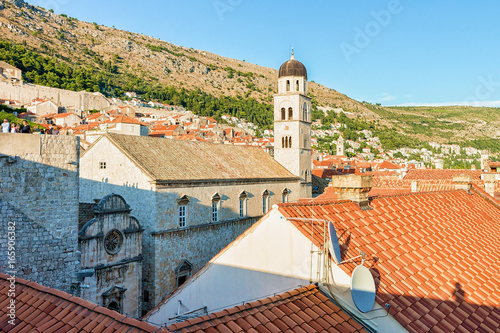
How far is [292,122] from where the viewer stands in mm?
36469

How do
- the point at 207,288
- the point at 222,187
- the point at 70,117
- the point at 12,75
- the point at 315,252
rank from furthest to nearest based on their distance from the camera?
the point at 12,75 < the point at 70,117 < the point at 222,187 < the point at 207,288 < the point at 315,252

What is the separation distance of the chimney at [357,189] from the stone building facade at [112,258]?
10393mm

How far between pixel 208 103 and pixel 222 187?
136 m

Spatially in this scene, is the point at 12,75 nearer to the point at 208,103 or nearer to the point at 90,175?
the point at 208,103

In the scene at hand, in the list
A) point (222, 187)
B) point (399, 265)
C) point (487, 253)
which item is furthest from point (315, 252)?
point (222, 187)

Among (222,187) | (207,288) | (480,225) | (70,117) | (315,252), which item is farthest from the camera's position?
(70,117)

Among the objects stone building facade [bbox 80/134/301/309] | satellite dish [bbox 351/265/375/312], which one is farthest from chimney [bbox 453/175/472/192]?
stone building facade [bbox 80/134/301/309]

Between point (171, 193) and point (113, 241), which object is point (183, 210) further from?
point (113, 241)

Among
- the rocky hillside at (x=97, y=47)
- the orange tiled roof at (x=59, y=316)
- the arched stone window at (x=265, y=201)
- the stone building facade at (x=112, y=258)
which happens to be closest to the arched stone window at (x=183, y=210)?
the stone building facade at (x=112, y=258)

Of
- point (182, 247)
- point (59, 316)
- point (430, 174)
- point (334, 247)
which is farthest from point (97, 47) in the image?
point (334, 247)

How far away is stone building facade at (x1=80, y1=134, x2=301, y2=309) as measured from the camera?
64.2ft

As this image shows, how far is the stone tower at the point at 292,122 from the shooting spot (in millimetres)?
35875

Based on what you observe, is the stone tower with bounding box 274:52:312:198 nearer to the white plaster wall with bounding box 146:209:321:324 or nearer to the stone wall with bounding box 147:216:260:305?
the stone wall with bounding box 147:216:260:305

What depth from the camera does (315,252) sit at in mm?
5988
